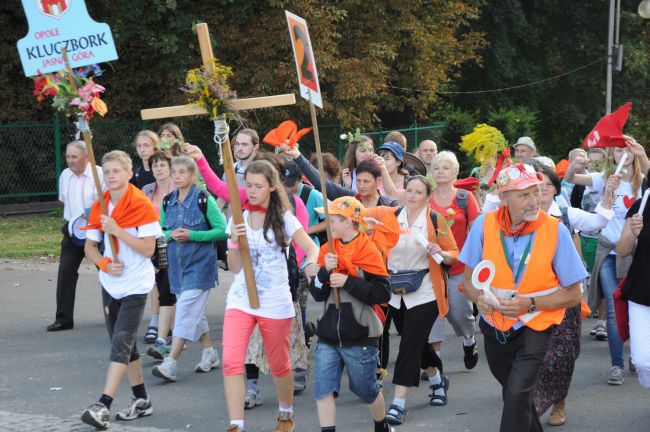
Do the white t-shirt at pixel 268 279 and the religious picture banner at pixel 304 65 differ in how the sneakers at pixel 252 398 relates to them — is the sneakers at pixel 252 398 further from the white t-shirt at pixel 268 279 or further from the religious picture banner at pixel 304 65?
the religious picture banner at pixel 304 65

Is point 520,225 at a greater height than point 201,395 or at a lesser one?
greater

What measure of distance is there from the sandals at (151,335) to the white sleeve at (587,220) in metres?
4.14

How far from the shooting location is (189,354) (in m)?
9.61

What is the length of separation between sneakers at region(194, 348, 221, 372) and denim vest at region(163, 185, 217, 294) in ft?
1.93

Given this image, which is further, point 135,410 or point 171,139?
point 171,139

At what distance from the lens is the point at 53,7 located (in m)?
7.55

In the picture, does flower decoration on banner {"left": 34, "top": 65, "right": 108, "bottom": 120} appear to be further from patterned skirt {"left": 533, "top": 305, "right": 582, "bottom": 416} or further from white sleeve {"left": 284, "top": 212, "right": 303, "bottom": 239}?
patterned skirt {"left": 533, "top": 305, "right": 582, "bottom": 416}

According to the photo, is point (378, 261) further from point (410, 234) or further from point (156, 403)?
point (156, 403)

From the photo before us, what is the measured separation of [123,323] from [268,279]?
1.08m

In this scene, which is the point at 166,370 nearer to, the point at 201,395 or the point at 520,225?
the point at 201,395

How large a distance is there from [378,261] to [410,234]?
1.21 meters

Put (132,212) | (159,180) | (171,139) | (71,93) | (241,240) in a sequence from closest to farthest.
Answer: (241,240), (71,93), (132,212), (171,139), (159,180)

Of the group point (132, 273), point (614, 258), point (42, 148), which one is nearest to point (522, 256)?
point (132, 273)

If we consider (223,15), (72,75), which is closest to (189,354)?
(72,75)
